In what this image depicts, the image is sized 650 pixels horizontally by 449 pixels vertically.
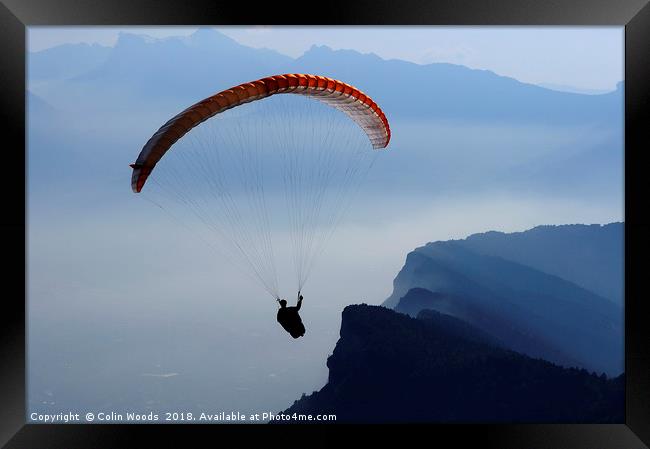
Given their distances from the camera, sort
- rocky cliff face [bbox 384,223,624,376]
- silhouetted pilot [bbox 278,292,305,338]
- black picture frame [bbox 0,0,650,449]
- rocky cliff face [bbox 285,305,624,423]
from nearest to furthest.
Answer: black picture frame [bbox 0,0,650,449] → silhouetted pilot [bbox 278,292,305,338] → rocky cliff face [bbox 285,305,624,423] → rocky cliff face [bbox 384,223,624,376]

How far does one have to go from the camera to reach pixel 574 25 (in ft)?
21.7

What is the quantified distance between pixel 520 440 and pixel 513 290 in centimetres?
1122

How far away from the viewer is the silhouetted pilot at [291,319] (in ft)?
23.5

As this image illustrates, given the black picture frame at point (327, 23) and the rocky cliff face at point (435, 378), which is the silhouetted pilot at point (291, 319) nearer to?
the black picture frame at point (327, 23)

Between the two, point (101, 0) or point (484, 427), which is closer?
point (101, 0)

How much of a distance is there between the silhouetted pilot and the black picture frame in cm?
111

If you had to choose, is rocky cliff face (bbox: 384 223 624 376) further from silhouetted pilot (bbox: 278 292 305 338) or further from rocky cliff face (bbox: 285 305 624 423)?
silhouetted pilot (bbox: 278 292 305 338)

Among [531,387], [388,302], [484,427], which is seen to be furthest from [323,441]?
[388,302]

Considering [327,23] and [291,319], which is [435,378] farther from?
[327,23]

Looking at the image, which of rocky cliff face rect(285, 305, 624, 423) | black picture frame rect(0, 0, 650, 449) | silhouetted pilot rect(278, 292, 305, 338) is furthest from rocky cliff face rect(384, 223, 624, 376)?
silhouetted pilot rect(278, 292, 305, 338)

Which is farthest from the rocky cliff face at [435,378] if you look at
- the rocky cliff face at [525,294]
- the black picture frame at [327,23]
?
the black picture frame at [327,23]

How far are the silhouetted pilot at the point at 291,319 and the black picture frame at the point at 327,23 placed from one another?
1.11 meters

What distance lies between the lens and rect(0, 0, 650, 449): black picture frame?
6.37m

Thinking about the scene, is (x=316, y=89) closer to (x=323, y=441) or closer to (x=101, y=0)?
(x=101, y=0)
